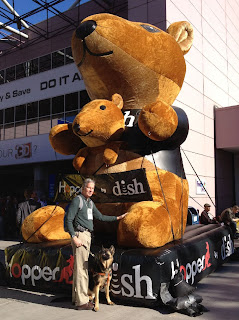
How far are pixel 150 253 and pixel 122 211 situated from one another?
92 centimetres

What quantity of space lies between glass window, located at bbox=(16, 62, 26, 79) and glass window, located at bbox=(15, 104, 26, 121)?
2.00m

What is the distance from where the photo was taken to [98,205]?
4828 millimetres

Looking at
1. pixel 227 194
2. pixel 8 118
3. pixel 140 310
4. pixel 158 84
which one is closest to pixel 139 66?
pixel 158 84

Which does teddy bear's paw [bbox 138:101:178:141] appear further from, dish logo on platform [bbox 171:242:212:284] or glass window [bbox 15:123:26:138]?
glass window [bbox 15:123:26:138]

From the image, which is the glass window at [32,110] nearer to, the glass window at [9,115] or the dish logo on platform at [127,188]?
the glass window at [9,115]

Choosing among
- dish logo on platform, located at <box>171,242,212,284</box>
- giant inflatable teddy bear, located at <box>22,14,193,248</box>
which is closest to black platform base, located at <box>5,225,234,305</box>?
dish logo on platform, located at <box>171,242,212,284</box>

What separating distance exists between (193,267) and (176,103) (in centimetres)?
761

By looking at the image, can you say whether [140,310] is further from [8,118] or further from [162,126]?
[8,118]

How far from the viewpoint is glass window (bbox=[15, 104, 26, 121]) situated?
58.1 feet

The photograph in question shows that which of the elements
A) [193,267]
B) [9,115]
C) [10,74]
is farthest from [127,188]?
[10,74]

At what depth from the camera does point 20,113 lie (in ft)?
58.7

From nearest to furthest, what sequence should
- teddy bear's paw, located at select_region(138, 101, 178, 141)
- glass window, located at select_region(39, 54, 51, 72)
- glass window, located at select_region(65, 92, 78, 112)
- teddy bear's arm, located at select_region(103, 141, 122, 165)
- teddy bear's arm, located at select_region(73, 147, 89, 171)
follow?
teddy bear's paw, located at select_region(138, 101, 178, 141), teddy bear's arm, located at select_region(103, 141, 122, 165), teddy bear's arm, located at select_region(73, 147, 89, 171), glass window, located at select_region(65, 92, 78, 112), glass window, located at select_region(39, 54, 51, 72)

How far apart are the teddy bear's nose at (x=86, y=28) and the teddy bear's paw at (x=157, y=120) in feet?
4.34

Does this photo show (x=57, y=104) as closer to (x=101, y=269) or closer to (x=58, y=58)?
(x=58, y=58)
